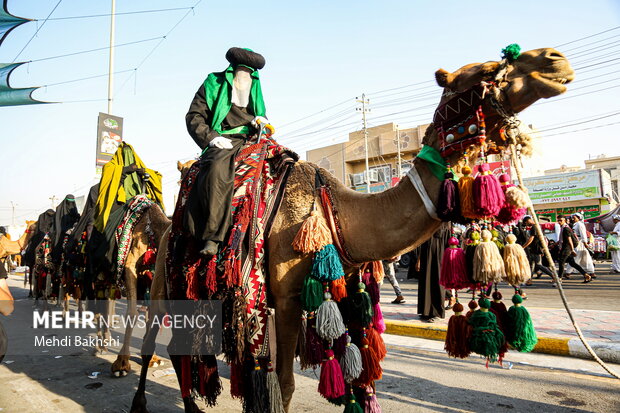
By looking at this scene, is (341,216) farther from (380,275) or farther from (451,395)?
(451,395)

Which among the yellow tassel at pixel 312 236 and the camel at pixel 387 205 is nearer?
the camel at pixel 387 205

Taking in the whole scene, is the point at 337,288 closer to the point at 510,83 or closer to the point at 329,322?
the point at 329,322

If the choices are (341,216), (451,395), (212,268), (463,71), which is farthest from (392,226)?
(451,395)

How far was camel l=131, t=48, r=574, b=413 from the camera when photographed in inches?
78.2

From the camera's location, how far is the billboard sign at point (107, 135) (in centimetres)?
1301

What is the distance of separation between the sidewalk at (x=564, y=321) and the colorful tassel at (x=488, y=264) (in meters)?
4.26

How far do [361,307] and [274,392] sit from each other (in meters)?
0.77

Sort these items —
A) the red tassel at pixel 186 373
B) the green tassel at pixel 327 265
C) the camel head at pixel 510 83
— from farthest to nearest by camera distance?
the red tassel at pixel 186 373 < the green tassel at pixel 327 265 < the camel head at pixel 510 83

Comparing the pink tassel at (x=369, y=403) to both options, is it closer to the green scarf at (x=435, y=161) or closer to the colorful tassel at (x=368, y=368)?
the colorful tassel at (x=368, y=368)

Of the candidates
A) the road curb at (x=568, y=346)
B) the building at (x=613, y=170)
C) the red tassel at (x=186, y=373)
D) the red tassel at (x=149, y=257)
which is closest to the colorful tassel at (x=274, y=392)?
the red tassel at (x=186, y=373)

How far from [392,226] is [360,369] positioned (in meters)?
0.96

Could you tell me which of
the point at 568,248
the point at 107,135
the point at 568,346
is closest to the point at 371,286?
the point at 568,346

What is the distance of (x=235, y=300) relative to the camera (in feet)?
8.17

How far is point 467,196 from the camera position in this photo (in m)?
2.01
